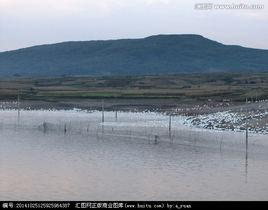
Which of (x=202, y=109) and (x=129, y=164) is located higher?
(x=129, y=164)

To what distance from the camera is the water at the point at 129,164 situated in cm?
3738

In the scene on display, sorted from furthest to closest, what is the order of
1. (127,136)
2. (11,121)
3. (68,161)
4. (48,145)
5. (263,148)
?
(11,121) → (127,136) → (48,145) → (263,148) → (68,161)

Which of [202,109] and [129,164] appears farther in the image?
[202,109]

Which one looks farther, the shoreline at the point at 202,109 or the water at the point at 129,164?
the shoreline at the point at 202,109

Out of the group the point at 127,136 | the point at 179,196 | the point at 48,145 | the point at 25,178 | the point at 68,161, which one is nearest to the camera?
the point at 179,196

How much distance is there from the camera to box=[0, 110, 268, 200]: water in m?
37.4

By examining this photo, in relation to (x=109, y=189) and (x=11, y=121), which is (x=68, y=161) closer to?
(x=109, y=189)

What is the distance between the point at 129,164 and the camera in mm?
48750

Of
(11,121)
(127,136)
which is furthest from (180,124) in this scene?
(11,121)

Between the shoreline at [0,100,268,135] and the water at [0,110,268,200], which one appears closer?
the water at [0,110,268,200]

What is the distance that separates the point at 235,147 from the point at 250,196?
22489mm

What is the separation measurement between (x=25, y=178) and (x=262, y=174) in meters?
16.4

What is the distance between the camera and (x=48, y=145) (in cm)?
6250

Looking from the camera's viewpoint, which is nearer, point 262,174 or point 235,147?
point 262,174
